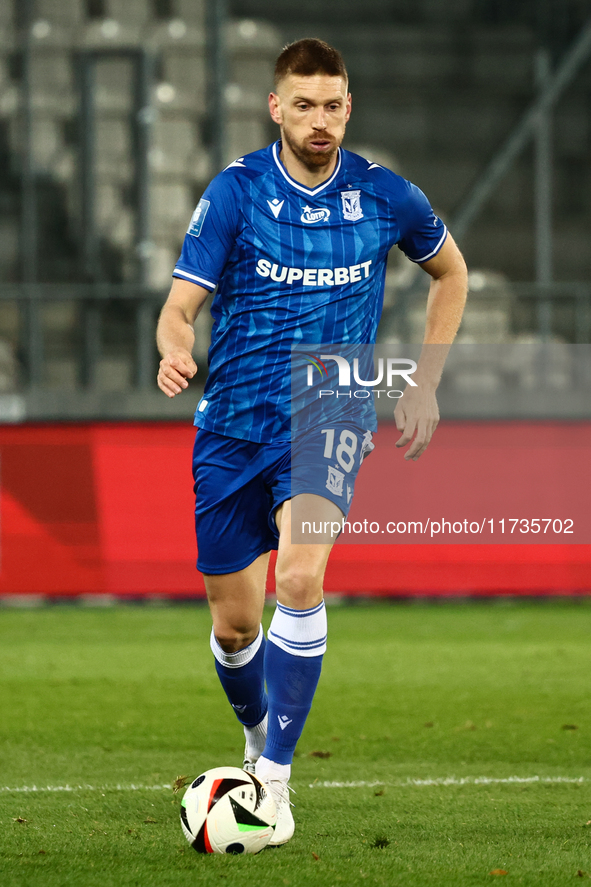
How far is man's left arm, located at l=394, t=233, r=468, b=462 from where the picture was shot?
380 cm

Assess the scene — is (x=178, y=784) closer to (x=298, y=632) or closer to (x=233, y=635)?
(x=233, y=635)

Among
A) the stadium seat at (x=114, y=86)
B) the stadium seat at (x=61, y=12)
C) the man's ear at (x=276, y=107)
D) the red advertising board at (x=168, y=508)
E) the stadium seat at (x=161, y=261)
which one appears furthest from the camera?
the stadium seat at (x=61, y=12)

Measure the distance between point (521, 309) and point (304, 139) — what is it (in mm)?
9021

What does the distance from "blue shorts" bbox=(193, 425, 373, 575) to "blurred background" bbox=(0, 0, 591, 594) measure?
818cm

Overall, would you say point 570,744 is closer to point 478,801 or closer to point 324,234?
point 478,801

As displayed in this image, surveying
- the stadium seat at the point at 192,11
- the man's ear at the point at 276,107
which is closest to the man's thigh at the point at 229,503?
the man's ear at the point at 276,107

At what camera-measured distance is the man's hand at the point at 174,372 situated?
128 inches

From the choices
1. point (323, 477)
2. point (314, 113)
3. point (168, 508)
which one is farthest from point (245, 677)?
point (168, 508)

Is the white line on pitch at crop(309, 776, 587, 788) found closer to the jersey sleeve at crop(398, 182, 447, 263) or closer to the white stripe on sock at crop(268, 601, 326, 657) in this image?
the white stripe on sock at crop(268, 601, 326, 657)

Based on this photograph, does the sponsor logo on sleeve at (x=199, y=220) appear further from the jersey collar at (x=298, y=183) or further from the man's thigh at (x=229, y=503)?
the man's thigh at (x=229, y=503)

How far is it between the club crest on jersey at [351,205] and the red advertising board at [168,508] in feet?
17.4

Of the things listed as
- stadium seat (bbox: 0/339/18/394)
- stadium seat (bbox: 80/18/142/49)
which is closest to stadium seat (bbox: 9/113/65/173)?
stadium seat (bbox: 80/18/142/49)

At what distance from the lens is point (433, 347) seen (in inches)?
156

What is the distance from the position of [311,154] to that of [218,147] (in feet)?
30.7
